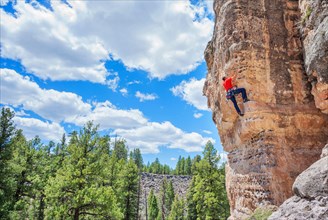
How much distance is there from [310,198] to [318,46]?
6.02 m

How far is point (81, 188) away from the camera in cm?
1870

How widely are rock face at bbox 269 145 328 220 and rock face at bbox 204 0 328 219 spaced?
4.60 meters

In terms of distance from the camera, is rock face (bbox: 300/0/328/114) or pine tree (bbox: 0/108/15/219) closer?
rock face (bbox: 300/0/328/114)

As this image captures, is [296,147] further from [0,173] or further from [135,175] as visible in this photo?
[135,175]

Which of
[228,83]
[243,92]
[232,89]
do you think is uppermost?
[228,83]

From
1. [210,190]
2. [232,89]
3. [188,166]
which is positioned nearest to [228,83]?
[232,89]

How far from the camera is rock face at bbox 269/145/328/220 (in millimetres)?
7148

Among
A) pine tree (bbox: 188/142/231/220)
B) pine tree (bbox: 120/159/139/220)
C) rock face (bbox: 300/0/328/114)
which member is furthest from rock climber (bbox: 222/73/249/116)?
pine tree (bbox: 120/159/139/220)

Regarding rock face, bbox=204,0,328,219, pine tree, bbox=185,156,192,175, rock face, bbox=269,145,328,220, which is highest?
pine tree, bbox=185,156,192,175

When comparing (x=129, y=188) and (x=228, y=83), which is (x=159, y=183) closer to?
(x=129, y=188)

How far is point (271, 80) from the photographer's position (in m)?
13.4


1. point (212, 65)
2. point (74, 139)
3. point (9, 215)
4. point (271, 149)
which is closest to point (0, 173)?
point (9, 215)

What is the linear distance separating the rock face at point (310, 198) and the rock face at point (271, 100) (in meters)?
4.60

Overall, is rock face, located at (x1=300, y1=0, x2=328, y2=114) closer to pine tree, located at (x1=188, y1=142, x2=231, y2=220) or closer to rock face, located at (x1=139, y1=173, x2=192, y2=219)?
pine tree, located at (x1=188, y1=142, x2=231, y2=220)
